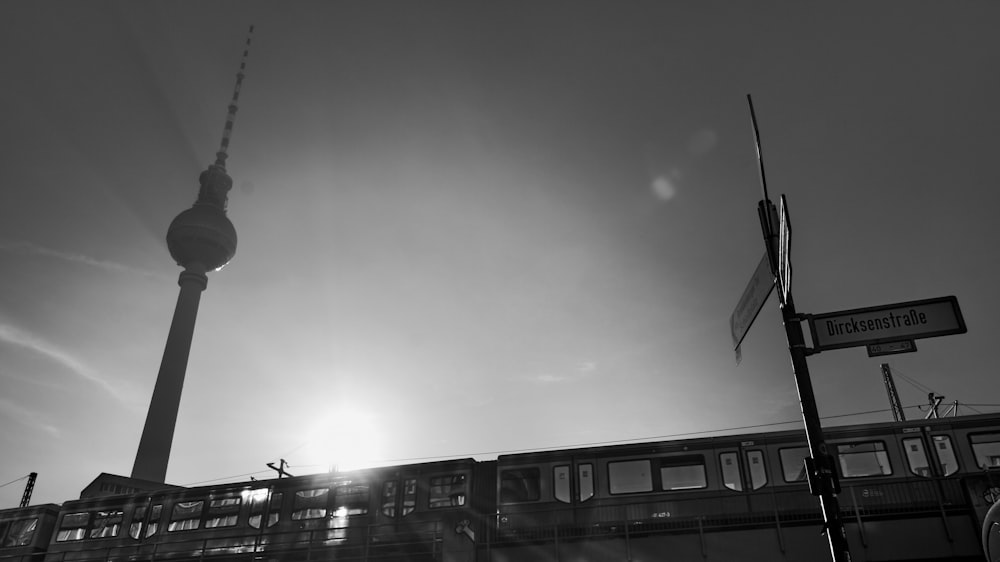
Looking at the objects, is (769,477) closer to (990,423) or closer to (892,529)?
(892,529)

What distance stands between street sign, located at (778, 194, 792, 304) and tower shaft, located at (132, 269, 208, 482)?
74.1 metres

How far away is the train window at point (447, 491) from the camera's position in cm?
1980

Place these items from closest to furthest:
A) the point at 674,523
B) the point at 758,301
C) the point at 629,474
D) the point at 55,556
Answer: the point at 758,301 → the point at 674,523 → the point at 629,474 → the point at 55,556

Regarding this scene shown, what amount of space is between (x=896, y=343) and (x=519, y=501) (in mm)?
14813

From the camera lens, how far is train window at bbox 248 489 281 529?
21766mm

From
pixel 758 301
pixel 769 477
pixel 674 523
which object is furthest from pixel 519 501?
pixel 758 301

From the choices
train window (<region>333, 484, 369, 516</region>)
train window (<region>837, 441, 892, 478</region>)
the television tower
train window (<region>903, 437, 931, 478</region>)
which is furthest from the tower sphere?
train window (<region>903, 437, 931, 478</region>)

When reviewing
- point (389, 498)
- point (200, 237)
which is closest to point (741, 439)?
point (389, 498)

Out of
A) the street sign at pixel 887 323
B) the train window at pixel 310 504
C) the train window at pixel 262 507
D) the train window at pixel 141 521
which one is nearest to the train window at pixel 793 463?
the street sign at pixel 887 323

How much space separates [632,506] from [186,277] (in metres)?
77.7

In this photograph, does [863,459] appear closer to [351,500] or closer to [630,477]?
[630,477]

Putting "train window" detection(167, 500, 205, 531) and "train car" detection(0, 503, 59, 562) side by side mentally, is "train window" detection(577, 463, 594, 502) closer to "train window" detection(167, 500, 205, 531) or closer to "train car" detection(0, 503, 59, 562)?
"train window" detection(167, 500, 205, 531)

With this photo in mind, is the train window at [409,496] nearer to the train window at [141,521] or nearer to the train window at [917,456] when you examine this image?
the train window at [141,521]

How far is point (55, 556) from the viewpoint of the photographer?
2520 centimetres
